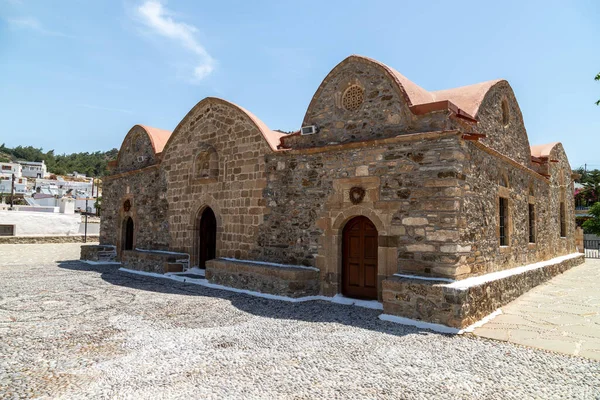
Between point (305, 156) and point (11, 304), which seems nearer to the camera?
point (11, 304)

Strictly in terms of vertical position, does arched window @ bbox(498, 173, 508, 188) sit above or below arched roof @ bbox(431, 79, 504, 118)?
below

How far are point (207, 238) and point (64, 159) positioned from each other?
388 ft

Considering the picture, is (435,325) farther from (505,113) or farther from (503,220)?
(505,113)

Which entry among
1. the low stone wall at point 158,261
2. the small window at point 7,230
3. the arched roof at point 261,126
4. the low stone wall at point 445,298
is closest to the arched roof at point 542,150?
the low stone wall at point 445,298

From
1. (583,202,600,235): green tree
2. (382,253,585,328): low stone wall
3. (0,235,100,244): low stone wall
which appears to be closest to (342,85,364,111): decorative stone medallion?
(382,253,585,328): low stone wall

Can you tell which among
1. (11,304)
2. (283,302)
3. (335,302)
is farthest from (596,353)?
(11,304)

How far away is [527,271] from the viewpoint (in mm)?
8555

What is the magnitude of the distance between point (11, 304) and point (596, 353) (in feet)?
28.4

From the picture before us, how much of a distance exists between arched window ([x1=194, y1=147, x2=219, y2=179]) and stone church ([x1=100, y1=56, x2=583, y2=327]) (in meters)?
0.04

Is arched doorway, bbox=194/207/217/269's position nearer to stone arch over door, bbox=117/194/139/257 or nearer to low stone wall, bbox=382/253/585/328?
stone arch over door, bbox=117/194/139/257

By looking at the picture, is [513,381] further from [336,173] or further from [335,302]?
[336,173]

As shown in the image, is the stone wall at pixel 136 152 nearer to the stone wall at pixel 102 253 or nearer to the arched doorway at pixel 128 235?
the arched doorway at pixel 128 235

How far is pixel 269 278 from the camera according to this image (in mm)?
7793

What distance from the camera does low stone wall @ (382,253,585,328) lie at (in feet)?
18.1
